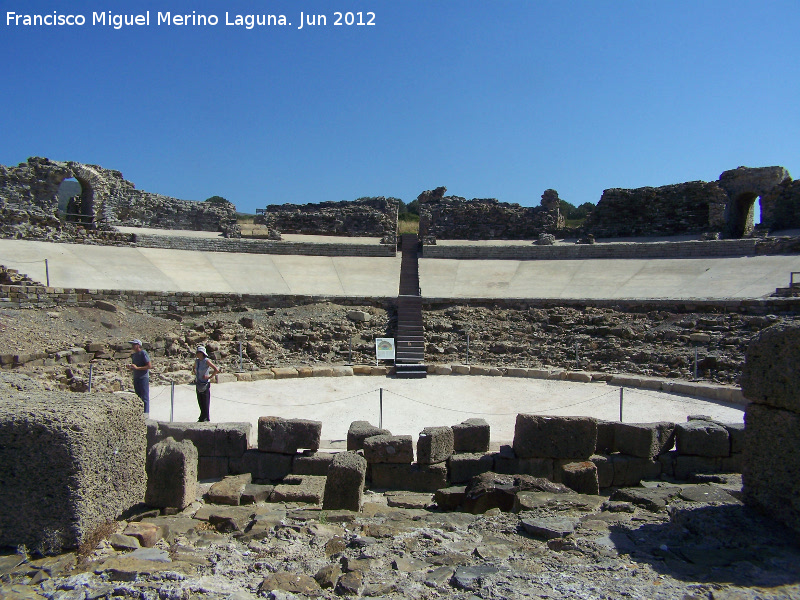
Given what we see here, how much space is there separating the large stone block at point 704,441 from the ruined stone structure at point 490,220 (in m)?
21.4

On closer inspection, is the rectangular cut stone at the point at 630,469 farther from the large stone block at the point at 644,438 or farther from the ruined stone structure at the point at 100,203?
the ruined stone structure at the point at 100,203

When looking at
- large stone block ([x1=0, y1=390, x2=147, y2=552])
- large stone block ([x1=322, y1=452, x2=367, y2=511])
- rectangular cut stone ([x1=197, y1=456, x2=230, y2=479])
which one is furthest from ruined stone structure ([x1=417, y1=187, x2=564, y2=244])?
large stone block ([x1=0, y1=390, x2=147, y2=552])

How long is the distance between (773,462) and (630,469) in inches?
107

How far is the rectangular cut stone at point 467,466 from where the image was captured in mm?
8117

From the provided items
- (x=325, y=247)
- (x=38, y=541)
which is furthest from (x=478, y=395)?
(x=325, y=247)

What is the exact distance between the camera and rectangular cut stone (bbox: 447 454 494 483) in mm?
8117

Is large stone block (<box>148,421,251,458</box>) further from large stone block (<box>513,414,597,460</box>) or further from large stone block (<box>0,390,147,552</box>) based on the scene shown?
large stone block (<box>513,414,597,460</box>)

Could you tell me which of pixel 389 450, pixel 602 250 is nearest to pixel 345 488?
pixel 389 450

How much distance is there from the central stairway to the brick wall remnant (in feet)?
31.8

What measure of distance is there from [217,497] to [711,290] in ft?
52.3

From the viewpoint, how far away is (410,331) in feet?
56.6

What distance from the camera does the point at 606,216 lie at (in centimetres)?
2812

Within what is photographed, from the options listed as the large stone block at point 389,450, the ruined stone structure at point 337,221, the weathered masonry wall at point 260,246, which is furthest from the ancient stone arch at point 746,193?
the large stone block at point 389,450

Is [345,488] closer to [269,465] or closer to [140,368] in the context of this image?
[269,465]
